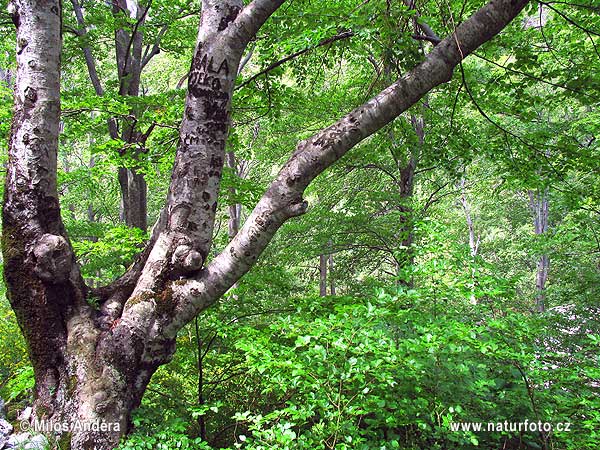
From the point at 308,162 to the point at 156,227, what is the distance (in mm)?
1139

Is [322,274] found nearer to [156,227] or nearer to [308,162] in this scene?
[156,227]

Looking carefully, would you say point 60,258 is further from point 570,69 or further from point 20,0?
point 570,69

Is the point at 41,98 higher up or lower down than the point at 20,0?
lower down

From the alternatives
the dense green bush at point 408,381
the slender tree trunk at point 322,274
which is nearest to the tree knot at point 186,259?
the dense green bush at point 408,381

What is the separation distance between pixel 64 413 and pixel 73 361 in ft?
0.90

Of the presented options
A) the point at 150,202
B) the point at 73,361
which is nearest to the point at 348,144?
the point at 73,361

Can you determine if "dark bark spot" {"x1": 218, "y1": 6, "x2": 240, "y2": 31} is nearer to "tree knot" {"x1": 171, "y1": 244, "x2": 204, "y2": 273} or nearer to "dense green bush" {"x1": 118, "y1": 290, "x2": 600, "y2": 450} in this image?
"tree knot" {"x1": 171, "y1": 244, "x2": 204, "y2": 273}

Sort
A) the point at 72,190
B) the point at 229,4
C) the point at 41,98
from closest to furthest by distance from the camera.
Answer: the point at 41,98 → the point at 229,4 → the point at 72,190

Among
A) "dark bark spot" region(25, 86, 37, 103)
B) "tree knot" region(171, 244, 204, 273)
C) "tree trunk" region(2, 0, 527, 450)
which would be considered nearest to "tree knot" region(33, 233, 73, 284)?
"tree trunk" region(2, 0, 527, 450)

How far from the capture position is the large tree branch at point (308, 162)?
2.27m

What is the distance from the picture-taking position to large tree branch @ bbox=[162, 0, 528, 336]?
2273mm

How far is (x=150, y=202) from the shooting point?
1557 centimetres

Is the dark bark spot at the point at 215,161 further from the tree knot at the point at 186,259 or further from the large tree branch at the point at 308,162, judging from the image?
the tree knot at the point at 186,259

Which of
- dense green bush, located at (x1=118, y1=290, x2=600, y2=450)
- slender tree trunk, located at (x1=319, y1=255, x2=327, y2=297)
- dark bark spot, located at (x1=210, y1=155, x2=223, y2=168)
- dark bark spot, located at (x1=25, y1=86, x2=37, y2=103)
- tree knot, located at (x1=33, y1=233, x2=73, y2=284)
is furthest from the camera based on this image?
slender tree trunk, located at (x1=319, y1=255, x2=327, y2=297)
